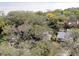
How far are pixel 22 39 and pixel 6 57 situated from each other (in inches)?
8.9

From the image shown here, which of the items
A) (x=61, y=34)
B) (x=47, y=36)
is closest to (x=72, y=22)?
(x=61, y=34)

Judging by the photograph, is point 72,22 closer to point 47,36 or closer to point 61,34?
point 61,34

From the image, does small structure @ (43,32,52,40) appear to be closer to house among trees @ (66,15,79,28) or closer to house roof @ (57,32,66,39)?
house roof @ (57,32,66,39)

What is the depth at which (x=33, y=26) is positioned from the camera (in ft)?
3.91

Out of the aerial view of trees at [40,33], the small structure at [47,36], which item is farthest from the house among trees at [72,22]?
the small structure at [47,36]

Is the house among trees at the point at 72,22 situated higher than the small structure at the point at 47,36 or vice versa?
the house among trees at the point at 72,22

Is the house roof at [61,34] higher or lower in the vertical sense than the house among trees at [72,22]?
lower

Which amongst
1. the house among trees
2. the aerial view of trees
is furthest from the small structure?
the house among trees

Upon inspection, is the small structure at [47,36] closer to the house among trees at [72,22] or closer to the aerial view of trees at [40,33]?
the aerial view of trees at [40,33]

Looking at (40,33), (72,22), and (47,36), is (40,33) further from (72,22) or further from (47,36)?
(72,22)

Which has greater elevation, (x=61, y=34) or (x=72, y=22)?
(x=72, y=22)

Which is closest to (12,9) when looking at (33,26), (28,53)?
(33,26)

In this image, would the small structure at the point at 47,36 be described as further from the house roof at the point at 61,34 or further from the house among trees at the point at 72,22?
the house among trees at the point at 72,22

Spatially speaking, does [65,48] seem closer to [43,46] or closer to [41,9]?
[43,46]
